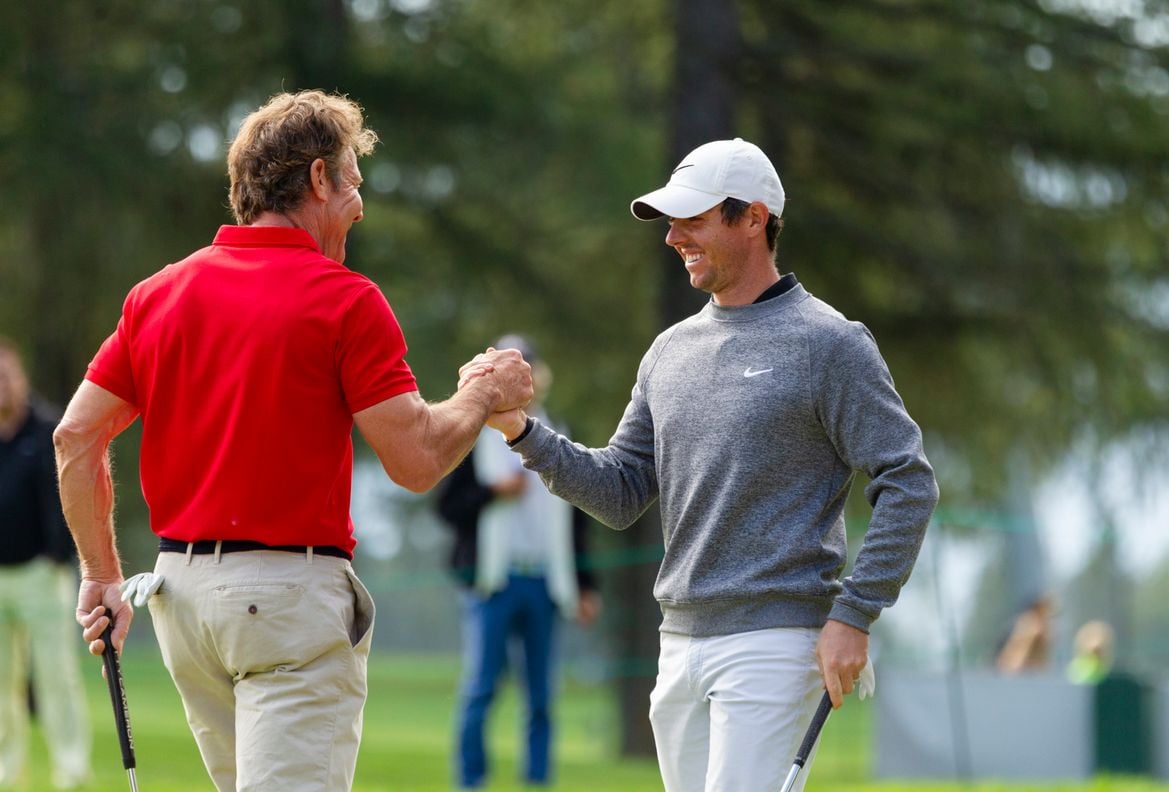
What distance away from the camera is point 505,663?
8.75 meters

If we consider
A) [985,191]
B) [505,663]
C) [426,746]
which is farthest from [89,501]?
[426,746]

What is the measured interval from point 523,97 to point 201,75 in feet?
7.41

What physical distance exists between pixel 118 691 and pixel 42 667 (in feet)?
18.2

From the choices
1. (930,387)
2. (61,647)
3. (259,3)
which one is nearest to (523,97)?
(259,3)

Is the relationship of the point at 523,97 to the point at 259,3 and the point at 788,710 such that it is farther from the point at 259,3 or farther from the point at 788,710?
the point at 788,710

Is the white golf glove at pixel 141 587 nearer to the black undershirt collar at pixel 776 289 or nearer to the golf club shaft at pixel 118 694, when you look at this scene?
the golf club shaft at pixel 118 694

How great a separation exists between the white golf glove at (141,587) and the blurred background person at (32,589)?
5.35 meters

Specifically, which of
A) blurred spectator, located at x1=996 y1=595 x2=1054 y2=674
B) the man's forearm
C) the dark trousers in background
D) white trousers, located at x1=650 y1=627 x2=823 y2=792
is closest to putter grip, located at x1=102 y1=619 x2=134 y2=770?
the man's forearm

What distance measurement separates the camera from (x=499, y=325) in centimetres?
1408

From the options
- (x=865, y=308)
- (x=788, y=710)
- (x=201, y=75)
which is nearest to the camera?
(x=788, y=710)

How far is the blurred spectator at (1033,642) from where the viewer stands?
13523mm

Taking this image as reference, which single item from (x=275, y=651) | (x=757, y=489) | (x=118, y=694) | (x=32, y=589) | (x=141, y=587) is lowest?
(x=32, y=589)

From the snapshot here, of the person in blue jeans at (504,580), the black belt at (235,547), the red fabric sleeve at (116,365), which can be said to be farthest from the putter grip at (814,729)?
the person in blue jeans at (504,580)

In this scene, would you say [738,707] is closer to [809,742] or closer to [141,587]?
[809,742]
